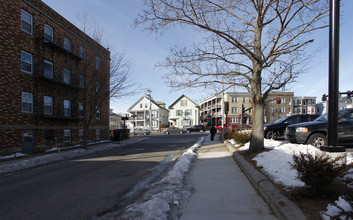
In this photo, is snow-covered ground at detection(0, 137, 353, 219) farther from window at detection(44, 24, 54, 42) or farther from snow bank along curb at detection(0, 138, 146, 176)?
window at detection(44, 24, 54, 42)

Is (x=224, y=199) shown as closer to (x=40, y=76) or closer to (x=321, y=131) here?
(x=321, y=131)

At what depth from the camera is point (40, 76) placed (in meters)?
14.1

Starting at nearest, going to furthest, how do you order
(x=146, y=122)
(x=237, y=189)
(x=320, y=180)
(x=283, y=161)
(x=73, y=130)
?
(x=320, y=180) < (x=237, y=189) < (x=283, y=161) < (x=73, y=130) < (x=146, y=122)

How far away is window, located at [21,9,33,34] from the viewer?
13.4m

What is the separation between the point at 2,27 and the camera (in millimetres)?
11938

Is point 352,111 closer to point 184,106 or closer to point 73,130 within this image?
point 73,130

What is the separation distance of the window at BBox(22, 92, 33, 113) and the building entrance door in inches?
54.4

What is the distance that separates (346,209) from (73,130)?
1897cm

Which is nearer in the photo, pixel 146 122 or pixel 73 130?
pixel 73 130

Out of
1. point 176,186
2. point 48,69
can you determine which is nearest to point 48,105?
point 48,69

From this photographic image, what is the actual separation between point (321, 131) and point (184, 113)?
53588 mm

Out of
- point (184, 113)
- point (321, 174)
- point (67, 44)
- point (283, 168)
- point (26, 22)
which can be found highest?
point (26, 22)

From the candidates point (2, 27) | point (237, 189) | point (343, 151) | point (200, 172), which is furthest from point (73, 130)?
point (343, 151)

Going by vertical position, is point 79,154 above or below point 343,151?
below
